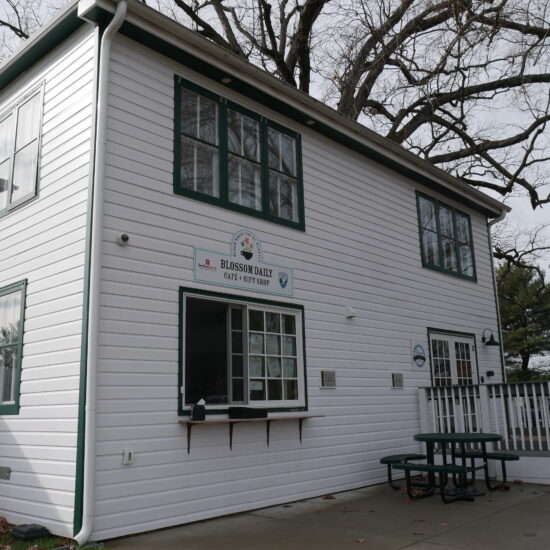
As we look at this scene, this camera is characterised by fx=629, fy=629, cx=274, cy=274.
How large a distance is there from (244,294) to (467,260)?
6510 mm

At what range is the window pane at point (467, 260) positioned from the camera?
472 inches

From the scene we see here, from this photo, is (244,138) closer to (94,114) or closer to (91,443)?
(94,114)

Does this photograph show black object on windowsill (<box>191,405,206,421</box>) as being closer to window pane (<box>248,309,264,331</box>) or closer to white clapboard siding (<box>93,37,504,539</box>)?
white clapboard siding (<box>93,37,504,539</box>)

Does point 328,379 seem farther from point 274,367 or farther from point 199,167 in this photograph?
point 199,167

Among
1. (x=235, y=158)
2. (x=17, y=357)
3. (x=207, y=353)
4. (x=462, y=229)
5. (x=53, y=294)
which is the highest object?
(x=462, y=229)

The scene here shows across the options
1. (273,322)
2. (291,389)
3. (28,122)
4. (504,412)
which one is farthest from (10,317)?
(504,412)

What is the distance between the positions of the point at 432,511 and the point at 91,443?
3556 millimetres

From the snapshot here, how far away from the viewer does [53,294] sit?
6.16 meters

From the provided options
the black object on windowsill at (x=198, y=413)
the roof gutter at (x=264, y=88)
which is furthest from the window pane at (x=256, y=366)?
the roof gutter at (x=264, y=88)

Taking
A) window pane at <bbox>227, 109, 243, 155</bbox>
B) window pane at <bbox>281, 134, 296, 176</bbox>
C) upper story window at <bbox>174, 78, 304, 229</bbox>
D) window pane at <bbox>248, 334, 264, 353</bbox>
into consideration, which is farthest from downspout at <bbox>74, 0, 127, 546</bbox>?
window pane at <bbox>281, 134, 296, 176</bbox>

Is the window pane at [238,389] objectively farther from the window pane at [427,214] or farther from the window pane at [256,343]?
the window pane at [427,214]

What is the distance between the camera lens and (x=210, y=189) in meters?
7.10

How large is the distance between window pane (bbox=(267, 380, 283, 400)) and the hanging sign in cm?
105

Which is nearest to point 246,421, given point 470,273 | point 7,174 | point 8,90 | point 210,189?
point 210,189
